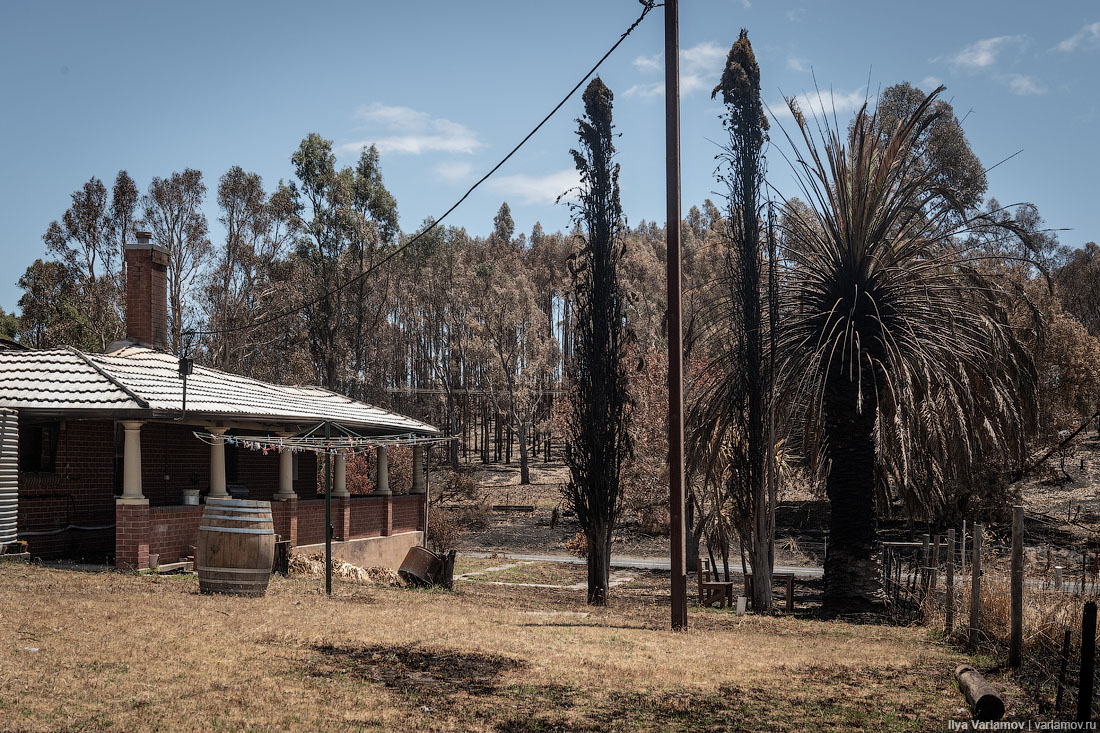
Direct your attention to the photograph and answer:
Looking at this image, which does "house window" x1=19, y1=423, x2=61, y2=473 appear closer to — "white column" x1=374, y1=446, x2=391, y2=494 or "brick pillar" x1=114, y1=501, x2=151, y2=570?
"brick pillar" x1=114, y1=501, x2=151, y2=570

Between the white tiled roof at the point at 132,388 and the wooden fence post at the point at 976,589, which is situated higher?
the white tiled roof at the point at 132,388

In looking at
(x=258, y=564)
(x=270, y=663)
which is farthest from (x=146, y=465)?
(x=270, y=663)

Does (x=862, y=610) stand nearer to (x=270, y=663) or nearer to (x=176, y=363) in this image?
(x=270, y=663)

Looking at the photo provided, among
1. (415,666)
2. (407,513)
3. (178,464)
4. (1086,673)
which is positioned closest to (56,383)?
(178,464)

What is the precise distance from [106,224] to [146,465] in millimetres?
32051

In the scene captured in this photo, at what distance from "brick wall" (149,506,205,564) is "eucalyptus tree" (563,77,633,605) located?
7.28 metres

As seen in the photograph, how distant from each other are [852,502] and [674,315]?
23.3 ft

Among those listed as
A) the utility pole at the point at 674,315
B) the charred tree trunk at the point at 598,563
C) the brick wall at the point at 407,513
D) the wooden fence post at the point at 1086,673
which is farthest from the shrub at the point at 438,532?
the wooden fence post at the point at 1086,673

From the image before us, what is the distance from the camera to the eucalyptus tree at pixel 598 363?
18.2m

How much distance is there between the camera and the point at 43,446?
16.7 m

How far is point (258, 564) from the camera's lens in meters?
12.2

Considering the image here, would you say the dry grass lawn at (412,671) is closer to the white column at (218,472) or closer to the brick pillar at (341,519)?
the white column at (218,472)

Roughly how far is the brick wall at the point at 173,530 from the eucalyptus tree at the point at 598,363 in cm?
728

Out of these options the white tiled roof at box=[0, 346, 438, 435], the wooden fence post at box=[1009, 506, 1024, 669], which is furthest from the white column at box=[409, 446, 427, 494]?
the wooden fence post at box=[1009, 506, 1024, 669]
